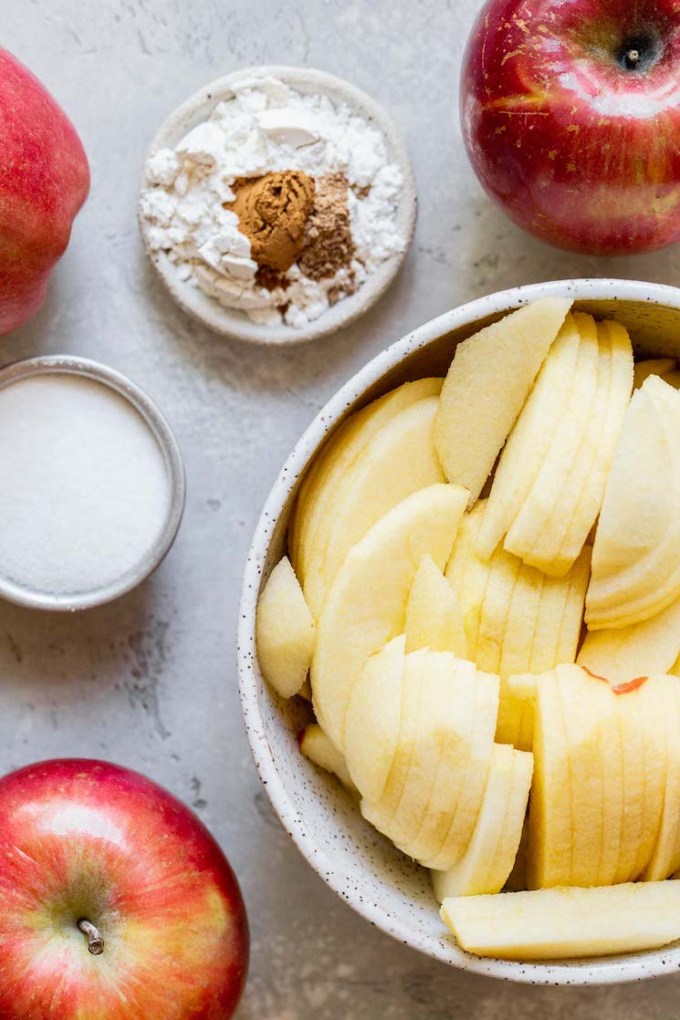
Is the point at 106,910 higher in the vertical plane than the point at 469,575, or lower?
lower

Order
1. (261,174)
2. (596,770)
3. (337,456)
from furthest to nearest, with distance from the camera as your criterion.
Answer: (261,174)
(337,456)
(596,770)

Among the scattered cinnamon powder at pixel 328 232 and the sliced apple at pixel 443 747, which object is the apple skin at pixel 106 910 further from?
the scattered cinnamon powder at pixel 328 232

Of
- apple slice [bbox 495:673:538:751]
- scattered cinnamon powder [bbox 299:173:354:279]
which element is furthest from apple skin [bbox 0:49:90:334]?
apple slice [bbox 495:673:538:751]

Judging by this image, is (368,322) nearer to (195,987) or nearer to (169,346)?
(169,346)

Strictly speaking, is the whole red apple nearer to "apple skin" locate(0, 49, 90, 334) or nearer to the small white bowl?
the small white bowl

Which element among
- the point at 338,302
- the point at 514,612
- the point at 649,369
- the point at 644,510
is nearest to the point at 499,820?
the point at 514,612

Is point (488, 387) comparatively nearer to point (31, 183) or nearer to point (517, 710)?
point (517, 710)

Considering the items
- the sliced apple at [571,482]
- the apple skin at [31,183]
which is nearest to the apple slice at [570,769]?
the sliced apple at [571,482]
